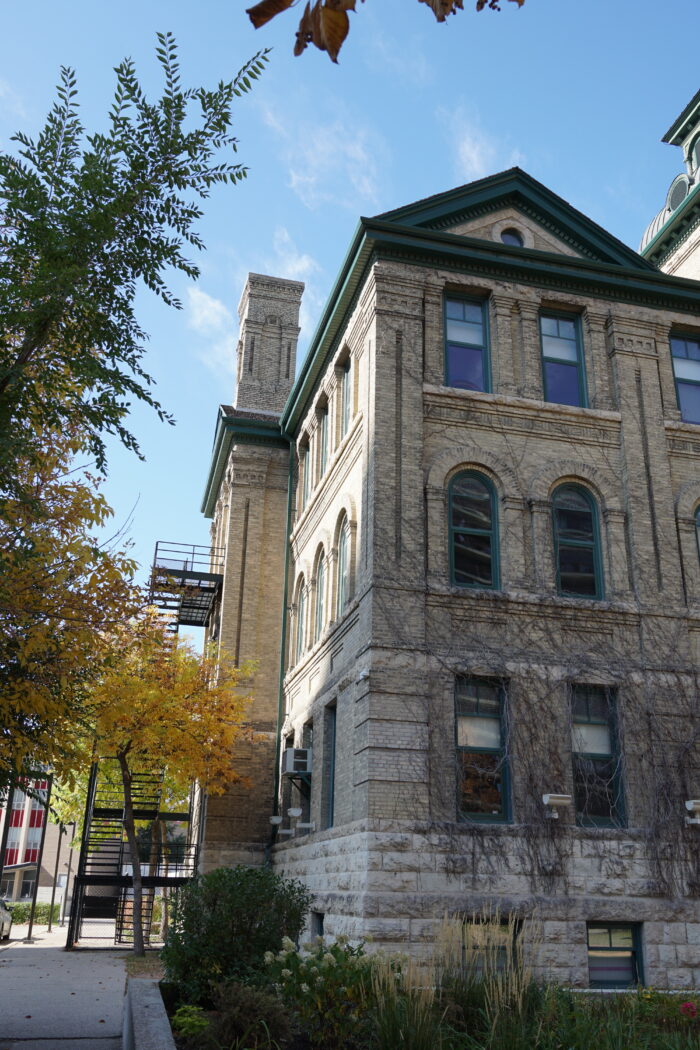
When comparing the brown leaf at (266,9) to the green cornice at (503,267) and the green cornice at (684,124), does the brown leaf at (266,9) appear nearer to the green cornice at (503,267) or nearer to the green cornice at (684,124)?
the green cornice at (503,267)

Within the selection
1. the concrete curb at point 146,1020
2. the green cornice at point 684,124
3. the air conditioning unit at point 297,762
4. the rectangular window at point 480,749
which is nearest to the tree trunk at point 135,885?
the air conditioning unit at point 297,762

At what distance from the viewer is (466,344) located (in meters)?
19.0

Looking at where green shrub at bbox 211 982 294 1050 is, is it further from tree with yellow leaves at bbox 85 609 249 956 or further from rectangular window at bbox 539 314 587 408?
rectangular window at bbox 539 314 587 408

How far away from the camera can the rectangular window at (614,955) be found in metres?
14.8

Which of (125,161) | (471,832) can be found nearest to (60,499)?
(125,161)

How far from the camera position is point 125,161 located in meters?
8.79

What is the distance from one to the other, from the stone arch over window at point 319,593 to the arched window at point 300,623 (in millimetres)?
1045

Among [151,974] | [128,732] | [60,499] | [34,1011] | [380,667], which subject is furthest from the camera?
[128,732]

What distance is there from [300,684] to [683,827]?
380 inches

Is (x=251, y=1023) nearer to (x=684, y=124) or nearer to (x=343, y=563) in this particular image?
(x=343, y=563)

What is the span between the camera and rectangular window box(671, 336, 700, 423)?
19.7 metres

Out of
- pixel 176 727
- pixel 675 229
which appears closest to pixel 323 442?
pixel 176 727

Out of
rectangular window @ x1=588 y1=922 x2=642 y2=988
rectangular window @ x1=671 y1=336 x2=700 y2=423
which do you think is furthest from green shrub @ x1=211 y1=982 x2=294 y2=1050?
rectangular window @ x1=671 y1=336 x2=700 y2=423

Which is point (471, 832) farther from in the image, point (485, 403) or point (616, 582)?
point (485, 403)
